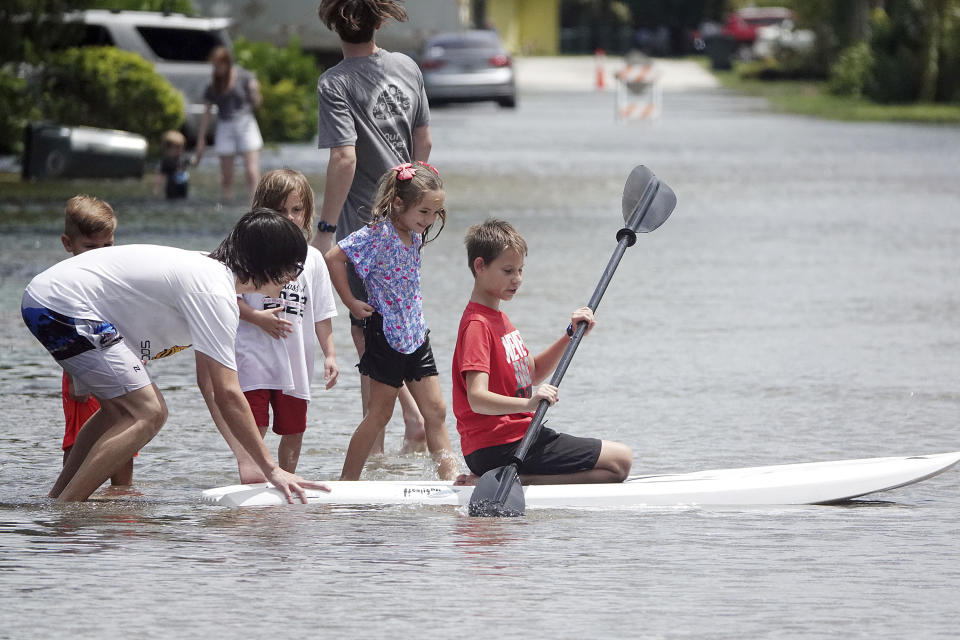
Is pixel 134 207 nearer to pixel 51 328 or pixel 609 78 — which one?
pixel 51 328

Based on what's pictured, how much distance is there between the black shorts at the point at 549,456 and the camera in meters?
6.40

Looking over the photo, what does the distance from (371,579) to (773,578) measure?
3.73ft

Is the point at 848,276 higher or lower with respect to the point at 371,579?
lower

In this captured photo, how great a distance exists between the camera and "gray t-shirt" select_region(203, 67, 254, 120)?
1833cm

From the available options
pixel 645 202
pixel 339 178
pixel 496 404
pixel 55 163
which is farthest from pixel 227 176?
pixel 496 404

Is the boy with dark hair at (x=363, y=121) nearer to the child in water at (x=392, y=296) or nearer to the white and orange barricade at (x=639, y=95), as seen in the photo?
the child in water at (x=392, y=296)

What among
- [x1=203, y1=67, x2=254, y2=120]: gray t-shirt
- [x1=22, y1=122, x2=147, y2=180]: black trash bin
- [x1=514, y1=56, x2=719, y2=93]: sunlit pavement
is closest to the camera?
[x1=203, y1=67, x2=254, y2=120]: gray t-shirt

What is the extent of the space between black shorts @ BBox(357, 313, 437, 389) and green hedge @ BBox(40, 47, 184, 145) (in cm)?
1554

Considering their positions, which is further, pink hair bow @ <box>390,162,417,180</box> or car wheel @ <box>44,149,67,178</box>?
car wheel @ <box>44,149,67,178</box>

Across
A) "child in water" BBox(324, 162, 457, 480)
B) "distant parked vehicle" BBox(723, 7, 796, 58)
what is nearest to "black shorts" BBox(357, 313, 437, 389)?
"child in water" BBox(324, 162, 457, 480)

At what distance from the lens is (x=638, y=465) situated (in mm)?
7148

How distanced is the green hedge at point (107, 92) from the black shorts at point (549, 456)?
1605cm

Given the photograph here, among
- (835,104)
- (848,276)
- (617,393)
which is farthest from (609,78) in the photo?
(617,393)

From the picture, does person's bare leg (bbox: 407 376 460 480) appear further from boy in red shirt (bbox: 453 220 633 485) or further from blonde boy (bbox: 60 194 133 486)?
blonde boy (bbox: 60 194 133 486)
